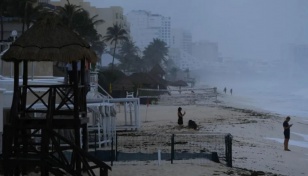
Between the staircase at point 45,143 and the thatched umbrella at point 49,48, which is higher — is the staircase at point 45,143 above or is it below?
below

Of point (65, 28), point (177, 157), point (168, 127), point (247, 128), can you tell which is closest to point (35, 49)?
point (65, 28)

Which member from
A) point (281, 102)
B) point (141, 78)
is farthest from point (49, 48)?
point (281, 102)

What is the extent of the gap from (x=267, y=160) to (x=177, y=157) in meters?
4.45

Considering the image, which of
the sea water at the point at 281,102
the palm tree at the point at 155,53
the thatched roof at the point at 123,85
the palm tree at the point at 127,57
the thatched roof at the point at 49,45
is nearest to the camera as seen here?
the thatched roof at the point at 49,45

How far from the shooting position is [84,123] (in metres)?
11.5

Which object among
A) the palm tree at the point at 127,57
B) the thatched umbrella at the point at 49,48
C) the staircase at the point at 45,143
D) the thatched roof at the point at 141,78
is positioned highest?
the palm tree at the point at 127,57

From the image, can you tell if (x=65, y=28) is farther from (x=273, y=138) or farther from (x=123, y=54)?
(x=123, y=54)

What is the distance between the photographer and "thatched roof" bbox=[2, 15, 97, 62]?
33.2 feet

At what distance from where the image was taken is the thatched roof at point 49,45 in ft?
33.2

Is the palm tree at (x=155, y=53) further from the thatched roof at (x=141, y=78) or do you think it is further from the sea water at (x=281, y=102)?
the thatched roof at (x=141, y=78)

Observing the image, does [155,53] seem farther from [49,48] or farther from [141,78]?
[49,48]

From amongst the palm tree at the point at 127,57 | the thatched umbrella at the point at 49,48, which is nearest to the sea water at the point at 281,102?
the thatched umbrella at the point at 49,48

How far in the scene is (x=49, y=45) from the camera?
33.6 ft

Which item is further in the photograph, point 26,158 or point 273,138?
point 273,138
